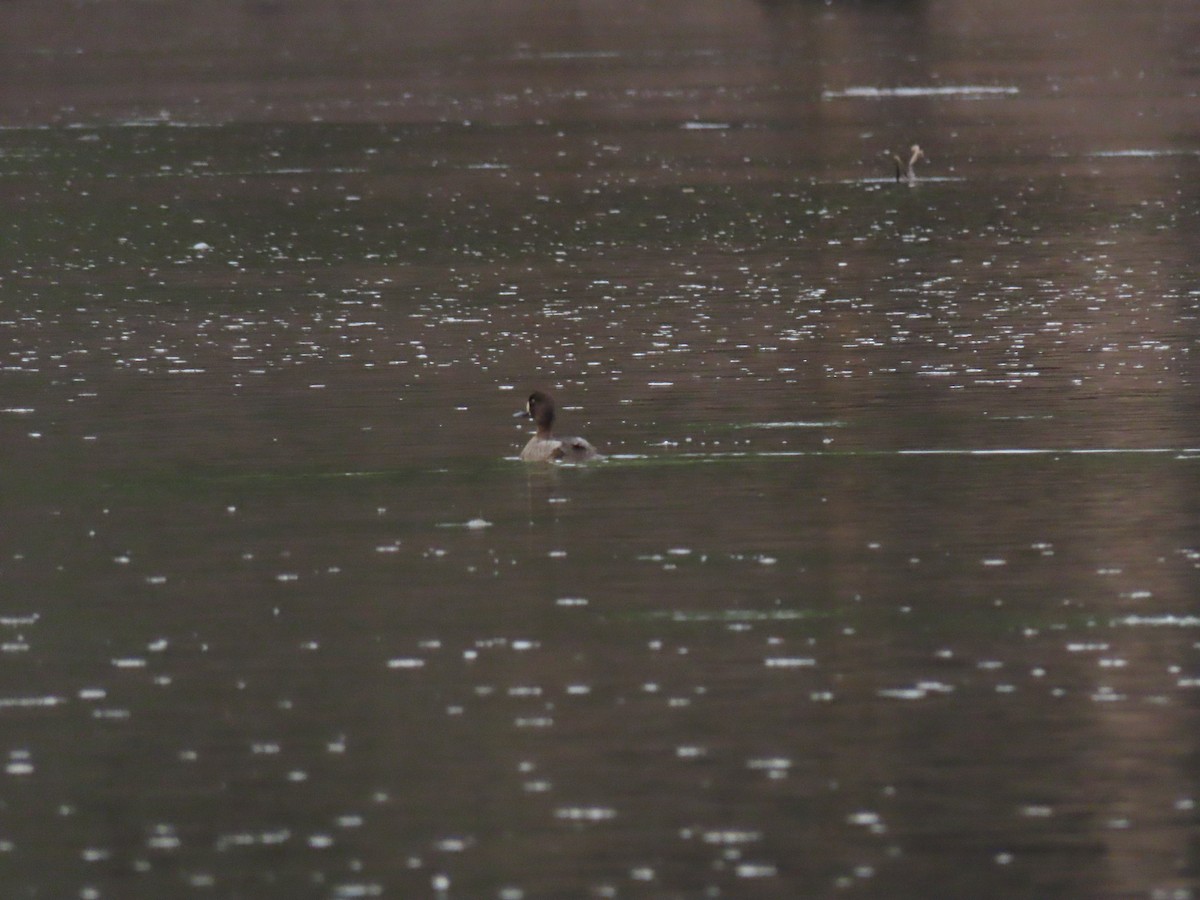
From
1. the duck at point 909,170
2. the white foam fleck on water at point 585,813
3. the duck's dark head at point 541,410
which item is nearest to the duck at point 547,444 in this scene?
the duck's dark head at point 541,410

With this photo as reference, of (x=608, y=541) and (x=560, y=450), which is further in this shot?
(x=560, y=450)

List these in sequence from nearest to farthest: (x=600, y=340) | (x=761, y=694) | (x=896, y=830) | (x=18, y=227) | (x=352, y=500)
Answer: (x=896, y=830), (x=761, y=694), (x=352, y=500), (x=600, y=340), (x=18, y=227)

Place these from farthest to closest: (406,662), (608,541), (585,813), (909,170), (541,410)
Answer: (909,170)
(541,410)
(608,541)
(406,662)
(585,813)

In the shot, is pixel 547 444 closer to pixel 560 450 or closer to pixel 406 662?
pixel 560 450

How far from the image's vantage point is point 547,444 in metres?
22.0

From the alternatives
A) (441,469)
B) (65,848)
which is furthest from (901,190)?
(65,848)

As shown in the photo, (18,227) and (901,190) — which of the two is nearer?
(18,227)

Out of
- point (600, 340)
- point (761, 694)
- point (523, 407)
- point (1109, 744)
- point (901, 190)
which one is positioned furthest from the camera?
point (901, 190)

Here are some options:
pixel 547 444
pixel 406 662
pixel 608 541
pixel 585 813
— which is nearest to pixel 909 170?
pixel 547 444

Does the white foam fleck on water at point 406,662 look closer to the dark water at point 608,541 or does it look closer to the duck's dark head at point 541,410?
the dark water at point 608,541

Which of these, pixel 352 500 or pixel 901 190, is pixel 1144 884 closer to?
pixel 352 500

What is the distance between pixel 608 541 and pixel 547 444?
3.04 m

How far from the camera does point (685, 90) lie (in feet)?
243

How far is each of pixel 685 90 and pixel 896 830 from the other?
62.5 m
